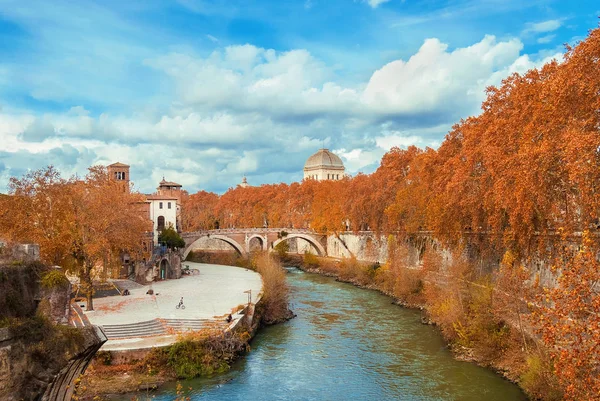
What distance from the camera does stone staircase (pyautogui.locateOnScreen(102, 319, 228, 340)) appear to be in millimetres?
22323

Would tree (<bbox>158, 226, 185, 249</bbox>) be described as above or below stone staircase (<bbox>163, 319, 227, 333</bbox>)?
above

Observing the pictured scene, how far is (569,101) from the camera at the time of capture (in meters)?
17.9

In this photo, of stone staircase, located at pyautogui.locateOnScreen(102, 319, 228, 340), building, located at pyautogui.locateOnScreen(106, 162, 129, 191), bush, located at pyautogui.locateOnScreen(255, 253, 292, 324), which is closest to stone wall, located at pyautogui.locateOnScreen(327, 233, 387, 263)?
bush, located at pyautogui.locateOnScreen(255, 253, 292, 324)

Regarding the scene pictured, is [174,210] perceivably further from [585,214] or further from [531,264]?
[585,214]

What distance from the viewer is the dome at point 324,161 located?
125m

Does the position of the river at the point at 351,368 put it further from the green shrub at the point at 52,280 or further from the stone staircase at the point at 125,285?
the stone staircase at the point at 125,285

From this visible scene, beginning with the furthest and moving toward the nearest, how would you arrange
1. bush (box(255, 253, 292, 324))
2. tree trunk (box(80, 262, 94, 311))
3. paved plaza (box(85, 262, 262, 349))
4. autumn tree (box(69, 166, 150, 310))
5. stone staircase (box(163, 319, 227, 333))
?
bush (box(255, 253, 292, 324))
autumn tree (box(69, 166, 150, 310))
tree trunk (box(80, 262, 94, 311))
paved plaza (box(85, 262, 262, 349))
stone staircase (box(163, 319, 227, 333))

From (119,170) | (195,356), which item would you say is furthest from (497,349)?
(119,170)

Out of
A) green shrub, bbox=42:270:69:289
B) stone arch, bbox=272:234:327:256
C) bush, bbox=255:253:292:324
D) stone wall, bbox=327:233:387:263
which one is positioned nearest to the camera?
green shrub, bbox=42:270:69:289

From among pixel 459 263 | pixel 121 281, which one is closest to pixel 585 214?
pixel 459 263

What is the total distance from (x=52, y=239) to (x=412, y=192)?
26373 millimetres

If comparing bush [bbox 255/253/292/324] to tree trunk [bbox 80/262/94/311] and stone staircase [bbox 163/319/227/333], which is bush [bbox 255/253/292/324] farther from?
tree trunk [bbox 80/262/94/311]

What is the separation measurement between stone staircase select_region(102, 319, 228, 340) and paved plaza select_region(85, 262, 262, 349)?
0.49 meters

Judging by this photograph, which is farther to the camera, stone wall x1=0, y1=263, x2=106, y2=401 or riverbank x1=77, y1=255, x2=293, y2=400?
riverbank x1=77, y1=255, x2=293, y2=400
